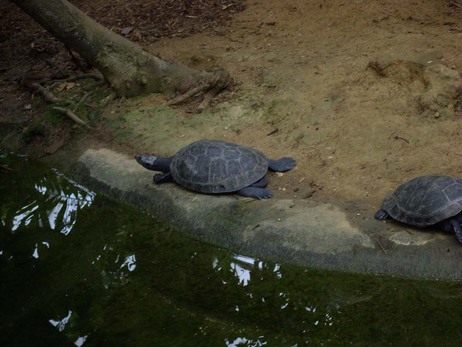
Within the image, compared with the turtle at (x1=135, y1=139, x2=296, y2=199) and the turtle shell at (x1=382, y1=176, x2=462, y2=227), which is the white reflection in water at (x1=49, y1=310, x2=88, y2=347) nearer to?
the turtle at (x1=135, y1=139, x2=296, y2=199)

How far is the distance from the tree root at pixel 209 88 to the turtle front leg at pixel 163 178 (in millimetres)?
1506

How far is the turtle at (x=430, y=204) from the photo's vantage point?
510cm

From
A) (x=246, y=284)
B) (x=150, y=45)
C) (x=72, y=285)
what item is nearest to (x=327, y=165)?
(x=246, y=284)

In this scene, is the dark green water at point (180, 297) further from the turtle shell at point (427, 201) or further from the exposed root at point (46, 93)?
the exposed root at point (46, 93)

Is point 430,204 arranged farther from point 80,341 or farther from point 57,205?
point 57,205

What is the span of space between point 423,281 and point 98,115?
4.91 metres

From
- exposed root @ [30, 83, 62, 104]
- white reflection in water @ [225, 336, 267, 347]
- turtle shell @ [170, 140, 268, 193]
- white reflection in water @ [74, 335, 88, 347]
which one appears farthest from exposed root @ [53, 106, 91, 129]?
white reflection in water @ [225, 336, 267, 347]

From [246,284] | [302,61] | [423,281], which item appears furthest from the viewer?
[302,61]

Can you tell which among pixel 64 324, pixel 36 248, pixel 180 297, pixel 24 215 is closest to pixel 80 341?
pixel 64 324

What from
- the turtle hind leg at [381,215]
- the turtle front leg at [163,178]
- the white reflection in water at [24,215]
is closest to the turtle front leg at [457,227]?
the turtle hind leg at [381,215]

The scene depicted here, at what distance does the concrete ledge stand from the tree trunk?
1.86m

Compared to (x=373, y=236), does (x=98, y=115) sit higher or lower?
lower

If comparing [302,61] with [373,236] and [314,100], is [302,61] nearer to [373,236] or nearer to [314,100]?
[314,100]

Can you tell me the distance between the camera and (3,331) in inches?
209
